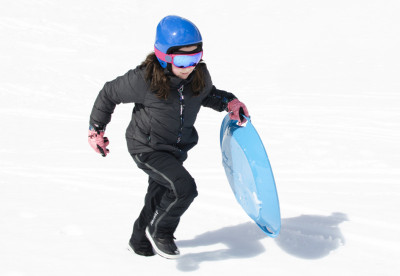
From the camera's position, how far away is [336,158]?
5449 millimetres

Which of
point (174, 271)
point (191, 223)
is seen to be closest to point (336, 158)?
point (191, 223)

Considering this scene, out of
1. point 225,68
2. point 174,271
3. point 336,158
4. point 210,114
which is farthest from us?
point 225,68

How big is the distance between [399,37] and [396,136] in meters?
6.75

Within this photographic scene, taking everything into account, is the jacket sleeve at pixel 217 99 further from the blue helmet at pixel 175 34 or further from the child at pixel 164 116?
the blue helmet at pixel 175 34

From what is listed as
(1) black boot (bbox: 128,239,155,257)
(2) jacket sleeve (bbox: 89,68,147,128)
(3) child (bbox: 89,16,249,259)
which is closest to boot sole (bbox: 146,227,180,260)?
(3) child (bbox: 89,16,249,259)

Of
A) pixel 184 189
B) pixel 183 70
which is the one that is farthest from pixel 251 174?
pixel 183 70

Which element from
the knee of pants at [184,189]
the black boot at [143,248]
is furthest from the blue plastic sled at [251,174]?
the black boot at [143,248]

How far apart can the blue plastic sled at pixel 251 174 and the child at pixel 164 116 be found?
1.11ft

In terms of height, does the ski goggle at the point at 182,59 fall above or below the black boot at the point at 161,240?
above

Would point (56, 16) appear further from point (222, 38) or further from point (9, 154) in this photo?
point (9, 154)

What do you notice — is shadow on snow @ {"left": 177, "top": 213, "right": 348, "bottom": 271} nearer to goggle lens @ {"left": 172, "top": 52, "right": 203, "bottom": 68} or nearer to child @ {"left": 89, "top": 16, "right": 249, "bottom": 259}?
child @ {"left": 89, "top": 16, "right": 249, "bottom": 259}

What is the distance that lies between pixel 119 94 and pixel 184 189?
66cm

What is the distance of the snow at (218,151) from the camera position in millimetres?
3318

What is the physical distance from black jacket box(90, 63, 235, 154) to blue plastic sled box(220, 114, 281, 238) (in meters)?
0.35
